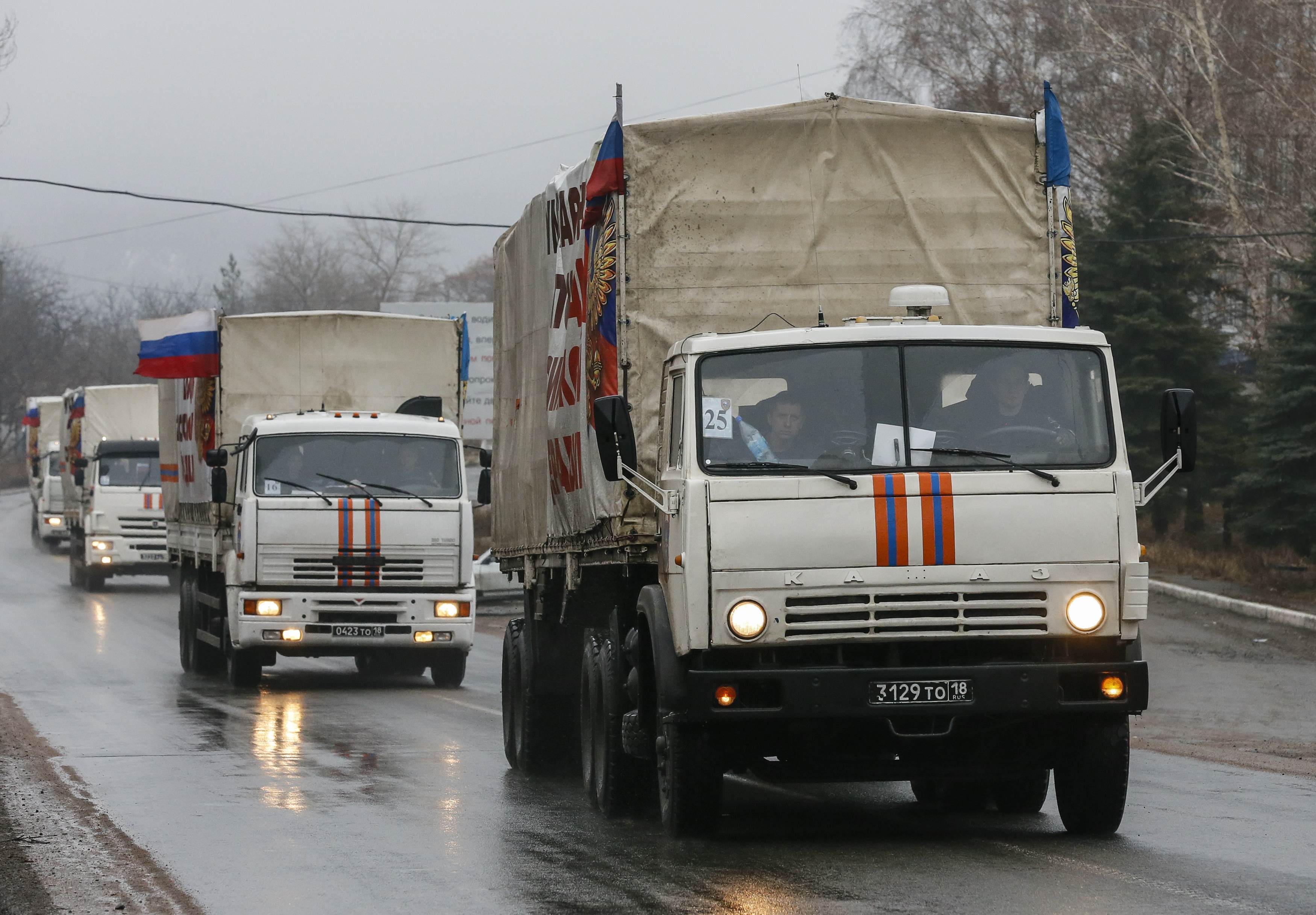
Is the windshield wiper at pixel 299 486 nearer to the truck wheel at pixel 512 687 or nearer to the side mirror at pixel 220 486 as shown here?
the side mirror at pixel 220 486

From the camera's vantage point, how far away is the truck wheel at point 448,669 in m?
19.4

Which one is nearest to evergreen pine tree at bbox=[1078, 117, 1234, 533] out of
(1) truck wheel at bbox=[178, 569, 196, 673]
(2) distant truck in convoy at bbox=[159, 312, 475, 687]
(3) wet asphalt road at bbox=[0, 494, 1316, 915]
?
(1) truck wheel at bbox=[178, 569, 196, 673]

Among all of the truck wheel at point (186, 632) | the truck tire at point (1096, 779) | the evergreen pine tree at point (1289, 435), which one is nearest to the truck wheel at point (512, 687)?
the truck tire at point (1096, 779)

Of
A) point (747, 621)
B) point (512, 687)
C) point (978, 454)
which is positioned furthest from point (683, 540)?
point (512, 687)

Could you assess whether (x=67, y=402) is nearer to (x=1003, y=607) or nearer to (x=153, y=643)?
(x=153, y=643)

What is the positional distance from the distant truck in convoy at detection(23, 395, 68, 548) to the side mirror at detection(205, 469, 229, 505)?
988 inches

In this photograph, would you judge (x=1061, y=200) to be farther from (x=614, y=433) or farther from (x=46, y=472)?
(x=46, y=472)

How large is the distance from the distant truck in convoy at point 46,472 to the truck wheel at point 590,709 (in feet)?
115

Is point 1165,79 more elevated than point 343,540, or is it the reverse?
point 1165,79

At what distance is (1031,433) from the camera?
333 inches

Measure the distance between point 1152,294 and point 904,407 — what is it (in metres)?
29.3

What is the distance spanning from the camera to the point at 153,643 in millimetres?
25094

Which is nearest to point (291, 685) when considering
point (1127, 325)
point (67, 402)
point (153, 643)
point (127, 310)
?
point (153, 643)

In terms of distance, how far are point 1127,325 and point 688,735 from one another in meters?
29.1
